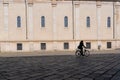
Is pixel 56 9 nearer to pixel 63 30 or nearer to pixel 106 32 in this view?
pixel 63 30

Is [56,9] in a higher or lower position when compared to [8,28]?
higher

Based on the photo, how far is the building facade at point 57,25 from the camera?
40.9m

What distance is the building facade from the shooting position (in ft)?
134

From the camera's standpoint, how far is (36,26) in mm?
41594

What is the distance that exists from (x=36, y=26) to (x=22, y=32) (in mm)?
2019

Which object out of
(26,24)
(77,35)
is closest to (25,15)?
(26,24)

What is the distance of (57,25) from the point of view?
4219 centimetres

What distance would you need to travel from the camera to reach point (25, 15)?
4138cm

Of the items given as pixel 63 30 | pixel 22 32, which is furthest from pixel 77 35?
pixel 22 32

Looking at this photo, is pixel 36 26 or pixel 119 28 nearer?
pixel 36 26

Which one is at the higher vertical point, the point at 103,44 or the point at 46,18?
the point at 46,18

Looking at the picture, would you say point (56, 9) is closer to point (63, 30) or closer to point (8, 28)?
point (63, 30)

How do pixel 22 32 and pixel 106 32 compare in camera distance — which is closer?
pixel 22 32

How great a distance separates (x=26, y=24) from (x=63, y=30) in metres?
5.04
